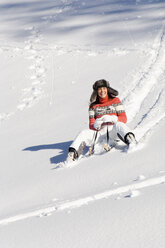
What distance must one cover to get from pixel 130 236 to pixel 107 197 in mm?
952

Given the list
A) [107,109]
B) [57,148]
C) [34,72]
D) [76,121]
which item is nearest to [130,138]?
[107,109]

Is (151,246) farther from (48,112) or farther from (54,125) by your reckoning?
(48,112)

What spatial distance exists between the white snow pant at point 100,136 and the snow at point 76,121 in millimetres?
215

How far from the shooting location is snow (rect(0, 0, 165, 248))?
2682 millimetres

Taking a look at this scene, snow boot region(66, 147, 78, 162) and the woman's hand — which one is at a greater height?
the woman's hand

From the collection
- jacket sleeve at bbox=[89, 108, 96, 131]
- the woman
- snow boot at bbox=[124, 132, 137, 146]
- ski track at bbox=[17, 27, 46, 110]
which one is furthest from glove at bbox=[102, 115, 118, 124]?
ski track at bbox=[17, 27, 46, 110]

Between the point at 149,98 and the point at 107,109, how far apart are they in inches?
80.1

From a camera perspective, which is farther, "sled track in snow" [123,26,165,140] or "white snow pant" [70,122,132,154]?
"sled track in snow" [123,26,165,140]

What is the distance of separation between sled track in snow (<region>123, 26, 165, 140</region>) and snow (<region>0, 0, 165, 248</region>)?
0.9 inches

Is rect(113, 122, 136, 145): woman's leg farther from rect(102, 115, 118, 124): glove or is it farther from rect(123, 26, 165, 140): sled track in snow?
rect(123, 26, 165, 140): sled track in snow

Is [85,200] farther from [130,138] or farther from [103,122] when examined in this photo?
[103,122]

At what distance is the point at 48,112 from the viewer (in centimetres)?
782

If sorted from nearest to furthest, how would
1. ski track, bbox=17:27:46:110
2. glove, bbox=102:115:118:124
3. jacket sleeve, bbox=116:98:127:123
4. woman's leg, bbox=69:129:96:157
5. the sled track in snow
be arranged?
woman's leg, bbox=69:129:96:157
glove, bbox=102:115:118:124
jacket sleeve, bbox=116:98:127:123
the sled track in snow
ski track, bbox=17:27:46:110

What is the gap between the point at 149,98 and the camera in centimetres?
713
